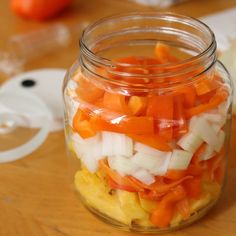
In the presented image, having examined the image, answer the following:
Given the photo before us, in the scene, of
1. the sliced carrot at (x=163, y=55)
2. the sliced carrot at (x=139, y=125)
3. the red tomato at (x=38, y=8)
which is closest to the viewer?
the sliced carrot at (x=139, y=125)

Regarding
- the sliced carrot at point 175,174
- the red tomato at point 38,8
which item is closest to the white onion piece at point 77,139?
the sliced carrot at point 175,174

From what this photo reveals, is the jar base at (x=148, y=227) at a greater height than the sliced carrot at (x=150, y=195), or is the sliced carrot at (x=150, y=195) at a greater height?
the sliced carrot at (x=150, y=195)

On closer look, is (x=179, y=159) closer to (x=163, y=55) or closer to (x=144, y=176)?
(x=144, y=176)

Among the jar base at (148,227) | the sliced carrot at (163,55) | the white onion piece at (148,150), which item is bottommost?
the jar base at (148,227)

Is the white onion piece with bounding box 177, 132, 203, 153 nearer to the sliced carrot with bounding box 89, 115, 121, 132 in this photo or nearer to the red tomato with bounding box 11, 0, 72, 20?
the sliced carrot with bounding box 89, 115, 121, 132

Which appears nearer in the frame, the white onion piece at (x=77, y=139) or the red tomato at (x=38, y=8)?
the white onion piece at (x=77, y=139)

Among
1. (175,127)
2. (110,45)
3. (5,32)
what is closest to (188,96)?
(175,127)

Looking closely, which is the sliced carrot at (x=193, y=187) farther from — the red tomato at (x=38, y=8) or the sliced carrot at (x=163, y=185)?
the red tomato at (x=38, y=8)

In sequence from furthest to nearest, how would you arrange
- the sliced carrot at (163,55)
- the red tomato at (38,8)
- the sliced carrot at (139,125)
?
1. the red tomato at (38,8)
2. the sliced carrot at (163,55)
3. the sliced carrot at (139,125)

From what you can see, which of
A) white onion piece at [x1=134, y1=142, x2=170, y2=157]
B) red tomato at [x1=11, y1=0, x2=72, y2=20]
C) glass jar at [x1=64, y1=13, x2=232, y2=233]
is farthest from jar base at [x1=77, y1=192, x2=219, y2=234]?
red tomato at [x1=11, y1=0, x2=72, y2=20]

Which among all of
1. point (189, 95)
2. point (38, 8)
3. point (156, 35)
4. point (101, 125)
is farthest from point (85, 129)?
point (38, 8)
